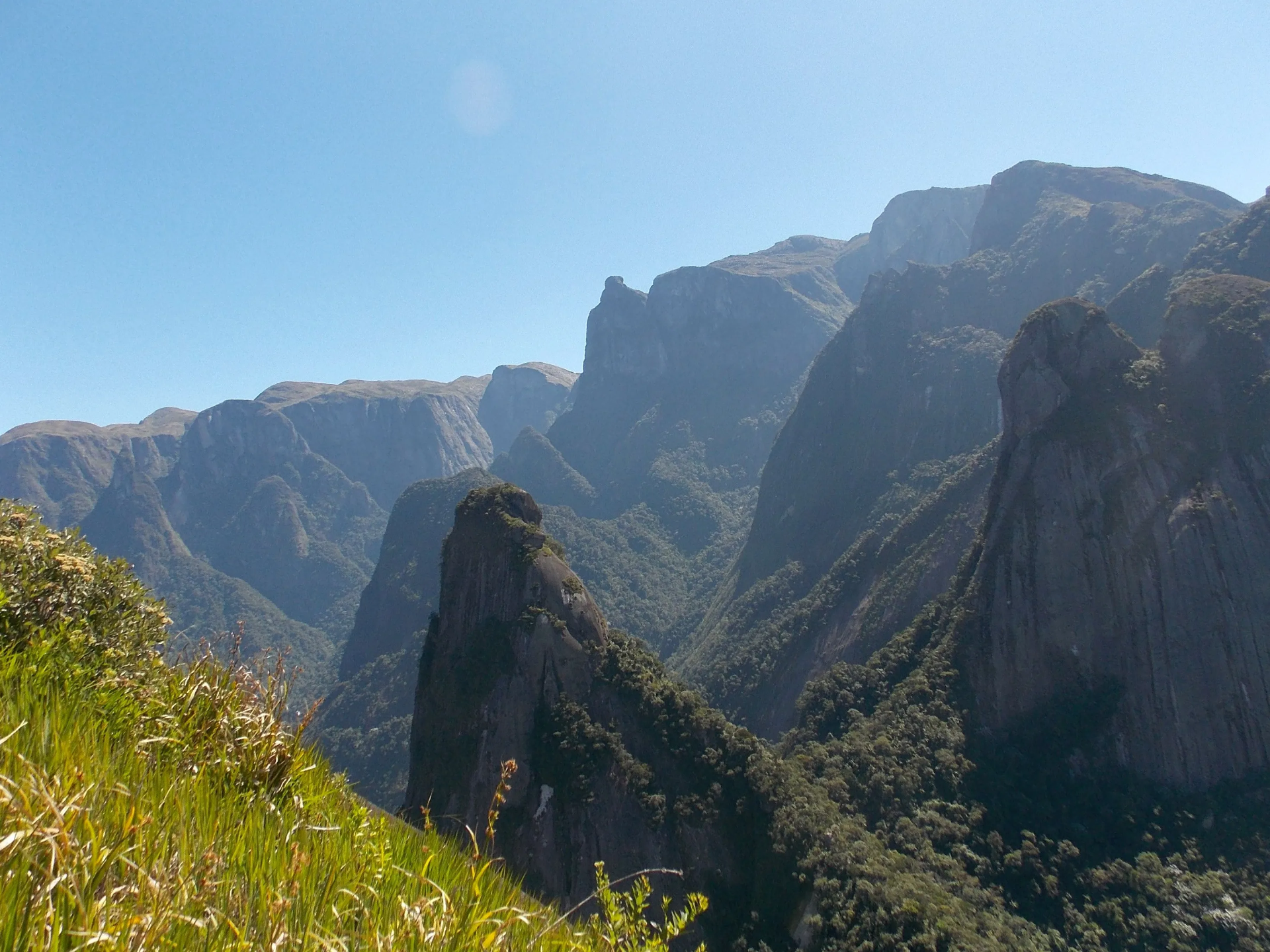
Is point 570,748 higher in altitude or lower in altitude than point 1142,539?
lower

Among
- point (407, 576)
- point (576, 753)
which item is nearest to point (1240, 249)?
point (576, 753)

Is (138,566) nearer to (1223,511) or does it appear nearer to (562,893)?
(562,893)

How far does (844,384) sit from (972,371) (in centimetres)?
2604

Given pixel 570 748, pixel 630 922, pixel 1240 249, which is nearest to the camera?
pixel 630 922

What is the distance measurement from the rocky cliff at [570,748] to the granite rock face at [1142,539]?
859 inches

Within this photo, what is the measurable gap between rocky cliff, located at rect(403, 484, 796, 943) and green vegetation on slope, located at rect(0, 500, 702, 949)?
2227 cm

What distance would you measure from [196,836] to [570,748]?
33.0 meters

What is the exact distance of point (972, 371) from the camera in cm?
10900

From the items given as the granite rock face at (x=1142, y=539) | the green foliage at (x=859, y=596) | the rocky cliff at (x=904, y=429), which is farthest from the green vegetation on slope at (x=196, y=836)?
the rocky cliff at (x=904, y=429)

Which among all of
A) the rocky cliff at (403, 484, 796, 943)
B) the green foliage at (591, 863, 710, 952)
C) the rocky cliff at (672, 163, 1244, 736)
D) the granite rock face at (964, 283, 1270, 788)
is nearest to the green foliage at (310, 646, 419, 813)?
the rocky cliff at (403, 484, 796, 943)

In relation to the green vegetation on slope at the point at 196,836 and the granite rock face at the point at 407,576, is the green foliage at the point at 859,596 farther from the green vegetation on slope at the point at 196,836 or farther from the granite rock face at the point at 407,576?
the green vegetation on slope at the point at 196,836

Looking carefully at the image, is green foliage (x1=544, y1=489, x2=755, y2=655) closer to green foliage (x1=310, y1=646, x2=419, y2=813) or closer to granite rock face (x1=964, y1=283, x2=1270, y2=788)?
green foliage (x1=310, y1=646, x2=419, y2=813)

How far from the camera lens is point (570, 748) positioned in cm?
3422

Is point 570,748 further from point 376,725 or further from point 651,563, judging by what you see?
point 651,563
